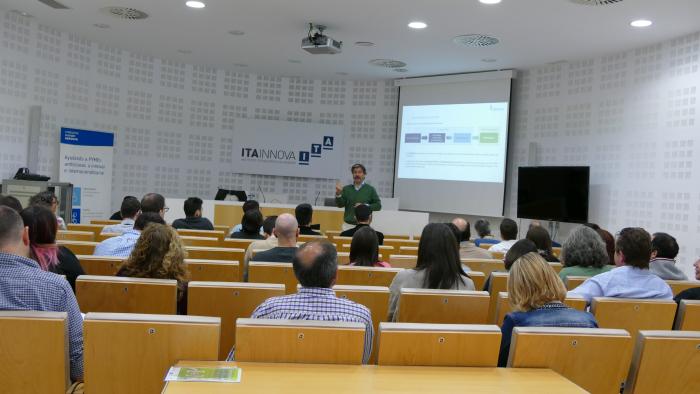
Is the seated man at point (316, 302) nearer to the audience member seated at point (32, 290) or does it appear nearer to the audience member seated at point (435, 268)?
the audience member seated at point (32, 290)

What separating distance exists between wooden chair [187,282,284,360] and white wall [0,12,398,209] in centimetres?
751

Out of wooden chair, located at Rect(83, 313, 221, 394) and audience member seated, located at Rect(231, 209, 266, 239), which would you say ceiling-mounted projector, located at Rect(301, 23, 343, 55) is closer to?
audience member seated, located at Rect(231, 209, 266, 239)

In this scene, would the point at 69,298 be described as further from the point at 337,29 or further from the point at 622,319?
the point at 337,29

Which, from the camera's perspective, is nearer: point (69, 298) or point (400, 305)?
point (69, 298)

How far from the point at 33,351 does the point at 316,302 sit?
3.34 ft

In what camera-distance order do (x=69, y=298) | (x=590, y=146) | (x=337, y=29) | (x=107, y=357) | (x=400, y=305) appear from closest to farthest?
(x=107, y=357), (x=69, y=298), (x=400, y=305), (x=337, y=29), (x=590, y=146)

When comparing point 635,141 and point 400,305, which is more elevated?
point 635,141

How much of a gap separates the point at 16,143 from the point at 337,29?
5162 millimetres

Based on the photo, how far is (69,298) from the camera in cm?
238

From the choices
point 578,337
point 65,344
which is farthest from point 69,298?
point 578,337

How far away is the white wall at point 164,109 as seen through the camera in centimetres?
949

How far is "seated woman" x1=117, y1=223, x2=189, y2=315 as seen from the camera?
328 centimetres

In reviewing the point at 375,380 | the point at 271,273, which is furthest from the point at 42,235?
the point at 375,380

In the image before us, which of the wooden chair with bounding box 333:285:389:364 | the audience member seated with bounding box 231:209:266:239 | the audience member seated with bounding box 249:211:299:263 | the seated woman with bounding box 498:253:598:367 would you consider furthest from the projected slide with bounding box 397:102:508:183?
the seated woman with bounding box 498:253:598:367
